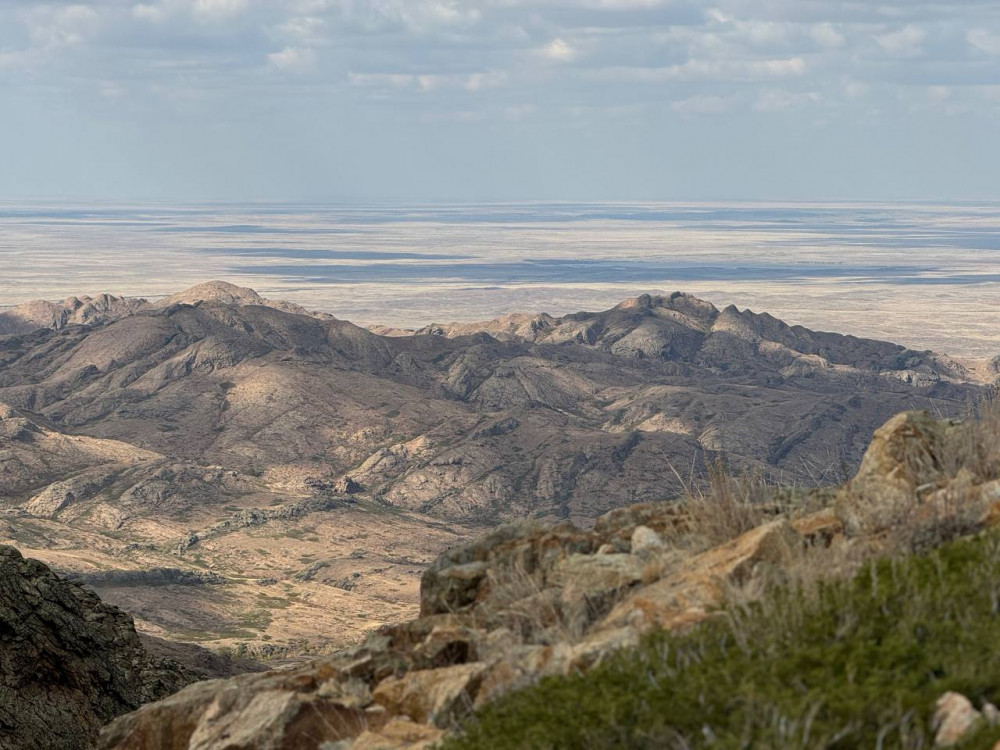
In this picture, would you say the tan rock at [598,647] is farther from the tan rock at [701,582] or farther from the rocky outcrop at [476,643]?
the tan rock at [701,582]

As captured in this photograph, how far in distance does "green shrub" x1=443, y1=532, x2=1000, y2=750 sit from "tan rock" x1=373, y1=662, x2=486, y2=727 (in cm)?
55

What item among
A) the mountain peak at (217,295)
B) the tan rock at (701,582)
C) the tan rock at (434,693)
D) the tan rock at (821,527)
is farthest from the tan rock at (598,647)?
the mountain peak at (217,295)

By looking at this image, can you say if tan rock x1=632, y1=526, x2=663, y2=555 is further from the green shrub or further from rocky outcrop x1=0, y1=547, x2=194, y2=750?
rocky outcrop x1=0, y1=547, x2=194, y2=750

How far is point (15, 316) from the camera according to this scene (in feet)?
500

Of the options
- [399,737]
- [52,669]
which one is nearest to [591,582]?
[399,737]

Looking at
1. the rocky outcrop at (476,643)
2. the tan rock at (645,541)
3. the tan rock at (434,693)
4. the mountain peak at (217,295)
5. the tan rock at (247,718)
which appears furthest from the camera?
the mountain peak at (217,295)

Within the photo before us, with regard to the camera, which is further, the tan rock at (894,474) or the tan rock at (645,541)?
the tan rock at (645,541)

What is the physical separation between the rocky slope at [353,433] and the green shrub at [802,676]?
36428 millimetres

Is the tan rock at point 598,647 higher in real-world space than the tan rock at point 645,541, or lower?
lower

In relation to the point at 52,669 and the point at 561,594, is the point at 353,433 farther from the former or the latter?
the point at 561,594

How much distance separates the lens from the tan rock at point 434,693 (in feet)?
30.9

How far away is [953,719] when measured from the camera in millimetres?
6859

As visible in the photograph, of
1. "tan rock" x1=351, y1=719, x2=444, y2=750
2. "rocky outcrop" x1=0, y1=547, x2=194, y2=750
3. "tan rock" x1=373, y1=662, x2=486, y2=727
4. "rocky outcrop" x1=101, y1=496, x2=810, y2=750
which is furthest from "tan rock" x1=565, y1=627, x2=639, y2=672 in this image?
"rocky outcrop" x1=0, y1=547, x2=194, y2=750

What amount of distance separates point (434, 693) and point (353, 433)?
89051 millimetres
